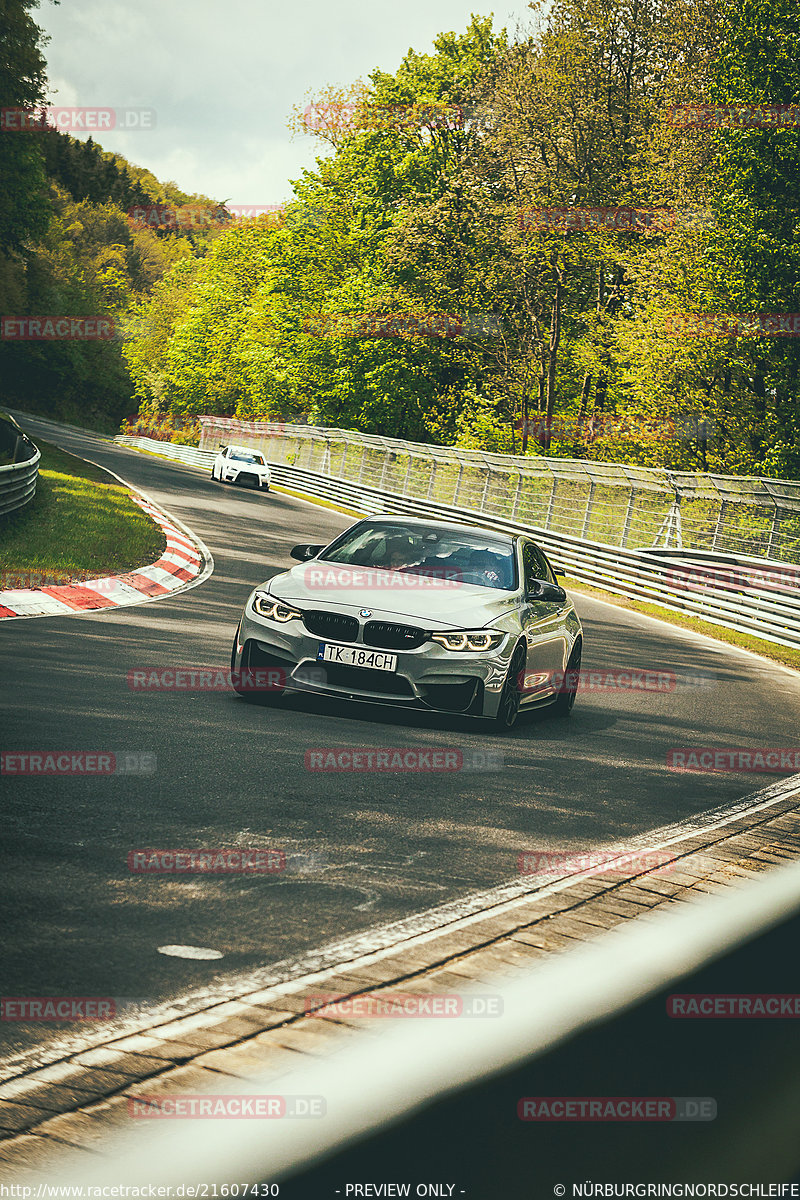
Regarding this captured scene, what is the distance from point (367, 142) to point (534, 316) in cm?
1156

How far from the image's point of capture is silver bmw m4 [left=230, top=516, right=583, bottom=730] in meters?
8.30

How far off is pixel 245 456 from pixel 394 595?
3481cm

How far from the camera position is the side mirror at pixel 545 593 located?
9.58 meters

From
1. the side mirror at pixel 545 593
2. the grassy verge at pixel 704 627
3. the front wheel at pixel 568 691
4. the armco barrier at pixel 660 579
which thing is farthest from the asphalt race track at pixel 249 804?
the armco barrier at pixel 660 579

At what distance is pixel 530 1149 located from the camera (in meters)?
1.71

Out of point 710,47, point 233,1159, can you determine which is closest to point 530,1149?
point 233,1159

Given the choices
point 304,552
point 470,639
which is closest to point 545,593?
point 470,639

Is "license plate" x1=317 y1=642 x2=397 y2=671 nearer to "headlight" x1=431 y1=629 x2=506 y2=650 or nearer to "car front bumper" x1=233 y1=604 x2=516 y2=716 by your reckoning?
"car front bumper" x1=233 y1=604 x2=516 y2=716

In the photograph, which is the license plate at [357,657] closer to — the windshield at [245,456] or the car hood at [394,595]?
the car hood at [394,595]

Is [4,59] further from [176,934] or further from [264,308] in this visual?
[176,934]

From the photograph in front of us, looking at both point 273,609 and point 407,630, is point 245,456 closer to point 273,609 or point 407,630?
point 273,609

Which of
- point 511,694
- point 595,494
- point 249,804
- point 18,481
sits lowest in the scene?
point 249,804

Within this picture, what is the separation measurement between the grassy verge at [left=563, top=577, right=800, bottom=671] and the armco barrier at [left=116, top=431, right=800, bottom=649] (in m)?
0.18

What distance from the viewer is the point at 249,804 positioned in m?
5.83
